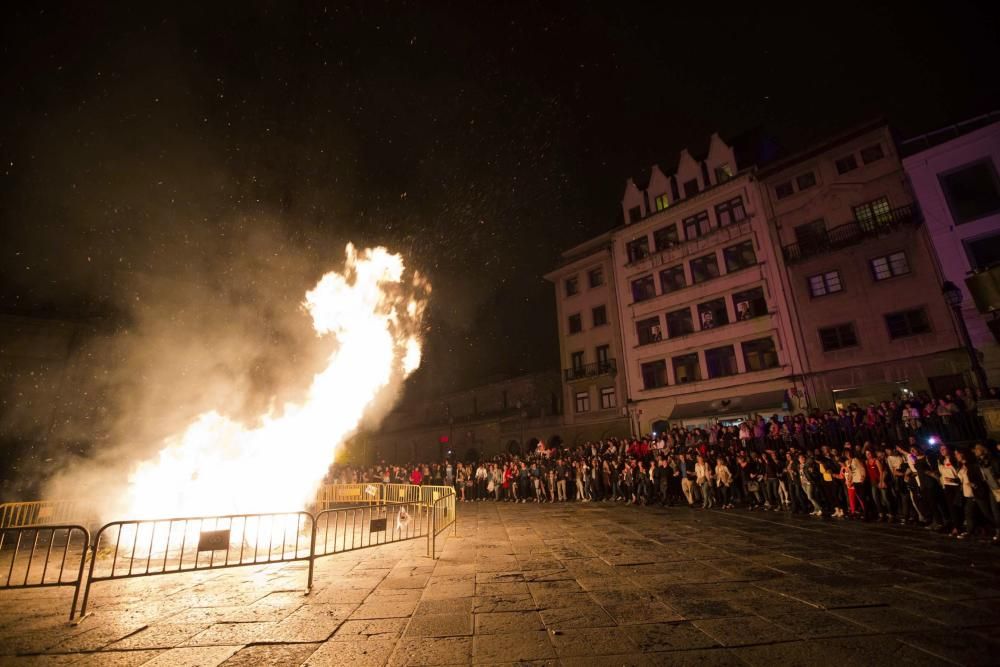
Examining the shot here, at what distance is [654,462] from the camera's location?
15.2 meters

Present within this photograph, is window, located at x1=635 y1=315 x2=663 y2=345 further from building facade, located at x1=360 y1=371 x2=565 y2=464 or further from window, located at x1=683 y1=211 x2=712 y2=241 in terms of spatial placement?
building facade, located at x1=360 y1=371 x2=565 y2=464

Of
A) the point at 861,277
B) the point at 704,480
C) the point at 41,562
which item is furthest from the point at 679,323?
the point at 41,562

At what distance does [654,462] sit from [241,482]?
13.6 m

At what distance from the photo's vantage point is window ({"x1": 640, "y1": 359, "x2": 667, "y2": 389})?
27.8m

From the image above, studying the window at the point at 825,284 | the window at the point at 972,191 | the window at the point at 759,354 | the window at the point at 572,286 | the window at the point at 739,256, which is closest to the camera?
the window at the point at 972,191

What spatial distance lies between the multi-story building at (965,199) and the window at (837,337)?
4150 mm

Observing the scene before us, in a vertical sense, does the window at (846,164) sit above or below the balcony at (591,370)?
above

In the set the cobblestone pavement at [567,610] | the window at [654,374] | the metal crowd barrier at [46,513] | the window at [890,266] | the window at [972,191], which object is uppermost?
the window at [972,191]

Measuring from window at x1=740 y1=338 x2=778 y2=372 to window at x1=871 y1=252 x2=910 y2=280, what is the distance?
5676 millimetres

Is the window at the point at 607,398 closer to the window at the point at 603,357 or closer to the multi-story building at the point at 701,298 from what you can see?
the window at the point at 603,357

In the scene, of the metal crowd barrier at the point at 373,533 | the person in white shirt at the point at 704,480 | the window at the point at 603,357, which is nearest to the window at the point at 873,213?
the window at the point at 603,357

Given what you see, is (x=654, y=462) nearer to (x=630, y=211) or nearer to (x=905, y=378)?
(x=905, y=378)

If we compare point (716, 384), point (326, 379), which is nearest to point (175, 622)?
point (326, 379)

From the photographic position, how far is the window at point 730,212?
26.2 meters
